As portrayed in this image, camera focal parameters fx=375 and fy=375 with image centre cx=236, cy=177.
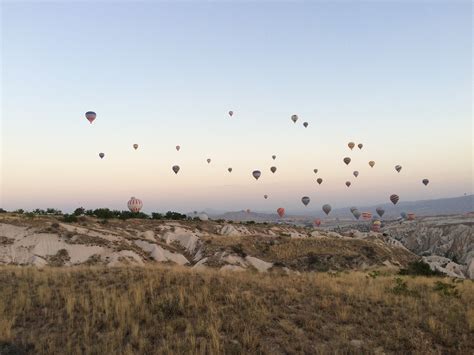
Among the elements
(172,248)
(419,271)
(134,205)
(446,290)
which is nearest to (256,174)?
(134,205)

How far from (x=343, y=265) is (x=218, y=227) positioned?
23.5 meters

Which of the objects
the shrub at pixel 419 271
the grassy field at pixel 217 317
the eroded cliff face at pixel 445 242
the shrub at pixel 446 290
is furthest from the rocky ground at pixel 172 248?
the eroded cliff face at pixel 445 242

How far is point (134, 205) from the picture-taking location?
6575 centimetres

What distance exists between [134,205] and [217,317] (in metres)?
56.8

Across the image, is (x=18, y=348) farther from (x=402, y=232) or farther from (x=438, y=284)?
(x=402, y=232)

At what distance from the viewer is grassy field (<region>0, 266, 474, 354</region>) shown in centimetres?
1027

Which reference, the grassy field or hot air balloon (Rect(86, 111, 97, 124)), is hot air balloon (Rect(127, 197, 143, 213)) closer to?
hot air balloon (Rect(86, 111, 97, 124))

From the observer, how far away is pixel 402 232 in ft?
411

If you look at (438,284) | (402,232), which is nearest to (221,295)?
(438,284)

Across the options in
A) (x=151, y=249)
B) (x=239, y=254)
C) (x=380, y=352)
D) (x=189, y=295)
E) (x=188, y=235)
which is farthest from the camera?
(x=188, y=235)

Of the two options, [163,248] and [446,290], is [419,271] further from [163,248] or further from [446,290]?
[163,248]

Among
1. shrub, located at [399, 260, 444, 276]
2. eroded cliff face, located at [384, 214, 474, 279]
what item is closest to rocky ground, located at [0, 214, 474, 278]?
shrub, located at [399, 260, 444, 276]

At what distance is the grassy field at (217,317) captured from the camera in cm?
1027

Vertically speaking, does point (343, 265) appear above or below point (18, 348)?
below
